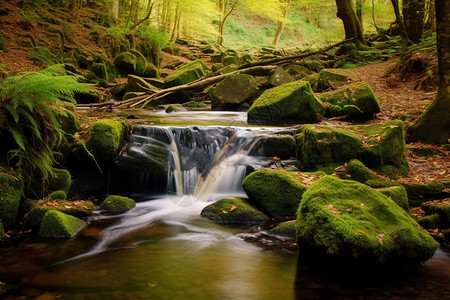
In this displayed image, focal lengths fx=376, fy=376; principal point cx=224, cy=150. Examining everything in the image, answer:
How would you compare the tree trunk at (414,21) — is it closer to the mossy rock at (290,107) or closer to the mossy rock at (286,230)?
the mossy rock at (290,107)

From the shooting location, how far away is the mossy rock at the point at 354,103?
8945 millimetres

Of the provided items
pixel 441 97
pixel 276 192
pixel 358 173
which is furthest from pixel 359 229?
pixel 441 97

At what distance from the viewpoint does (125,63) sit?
52.2 ft

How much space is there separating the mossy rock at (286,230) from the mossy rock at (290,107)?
457cm

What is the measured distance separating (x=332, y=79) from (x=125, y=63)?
871 cm

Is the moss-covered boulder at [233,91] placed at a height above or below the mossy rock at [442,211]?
above

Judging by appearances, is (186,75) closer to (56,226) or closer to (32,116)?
(32,116)

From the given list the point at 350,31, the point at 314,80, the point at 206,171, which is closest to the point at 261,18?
the point at 350,31

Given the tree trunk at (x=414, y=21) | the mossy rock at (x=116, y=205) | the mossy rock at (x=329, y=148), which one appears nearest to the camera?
the mossy rock at (x=116, y=205)

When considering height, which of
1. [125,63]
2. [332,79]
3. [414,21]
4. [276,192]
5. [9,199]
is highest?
[414,21]

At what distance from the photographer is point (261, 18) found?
143 ft

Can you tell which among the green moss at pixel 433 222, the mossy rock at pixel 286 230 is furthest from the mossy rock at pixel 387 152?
the mossy rock at pixel 286 230

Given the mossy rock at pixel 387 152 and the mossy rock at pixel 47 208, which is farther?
the mossy rock at pixel 387 152

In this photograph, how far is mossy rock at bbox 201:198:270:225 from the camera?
5.20 meters
